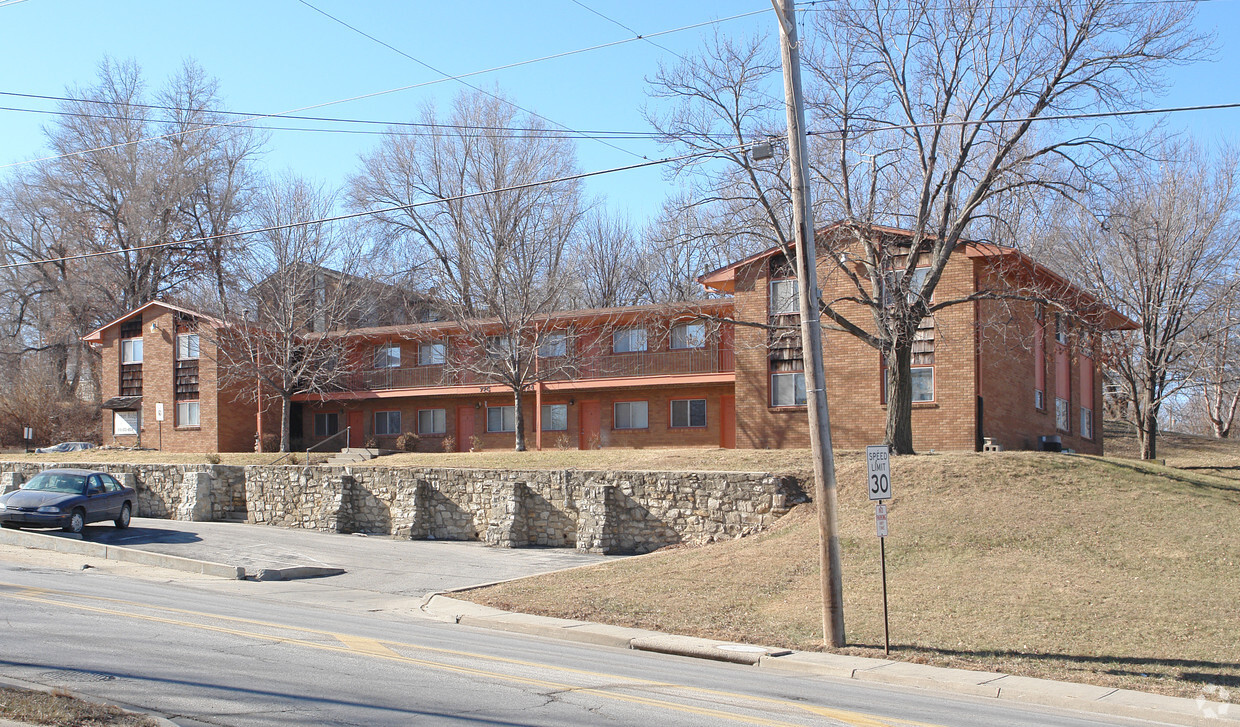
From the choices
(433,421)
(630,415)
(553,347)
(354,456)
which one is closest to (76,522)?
(354,456)

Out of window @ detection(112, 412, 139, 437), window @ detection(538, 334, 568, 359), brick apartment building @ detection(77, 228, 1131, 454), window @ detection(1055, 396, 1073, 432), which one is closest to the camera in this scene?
brick apartment building @ detection(77, 228, 1131, 454)

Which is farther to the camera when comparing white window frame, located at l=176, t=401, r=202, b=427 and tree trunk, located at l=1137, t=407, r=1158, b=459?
white window frame, located at l=176, t=401, r=202, b=427

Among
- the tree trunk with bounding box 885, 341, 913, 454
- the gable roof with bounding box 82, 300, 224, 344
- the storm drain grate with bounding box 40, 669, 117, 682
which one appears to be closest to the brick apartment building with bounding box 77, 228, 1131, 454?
the gable roof with bounding box 82, 300, 224, 344

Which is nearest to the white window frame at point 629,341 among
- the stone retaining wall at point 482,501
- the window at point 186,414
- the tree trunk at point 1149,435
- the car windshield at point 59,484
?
the stone retaining wall at point 482,501

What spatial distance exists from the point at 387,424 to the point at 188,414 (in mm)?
8838

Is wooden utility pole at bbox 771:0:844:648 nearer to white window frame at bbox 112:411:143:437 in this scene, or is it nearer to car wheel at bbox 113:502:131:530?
car wheel at bbox 113:502:131:530

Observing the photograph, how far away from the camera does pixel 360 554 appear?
22.8m

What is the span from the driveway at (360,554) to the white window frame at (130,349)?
19927 millimetres

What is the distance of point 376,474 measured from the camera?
88.9 ft

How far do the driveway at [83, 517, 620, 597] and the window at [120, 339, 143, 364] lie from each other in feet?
65.2

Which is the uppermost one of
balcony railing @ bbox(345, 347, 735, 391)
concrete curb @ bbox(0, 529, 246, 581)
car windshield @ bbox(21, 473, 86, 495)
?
balcony railing @ bbox(345, 347, 735, 391)

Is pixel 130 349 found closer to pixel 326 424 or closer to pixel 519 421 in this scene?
pixel 326 424

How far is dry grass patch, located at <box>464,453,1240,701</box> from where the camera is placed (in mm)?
12156

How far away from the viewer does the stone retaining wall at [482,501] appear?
21.9 m
